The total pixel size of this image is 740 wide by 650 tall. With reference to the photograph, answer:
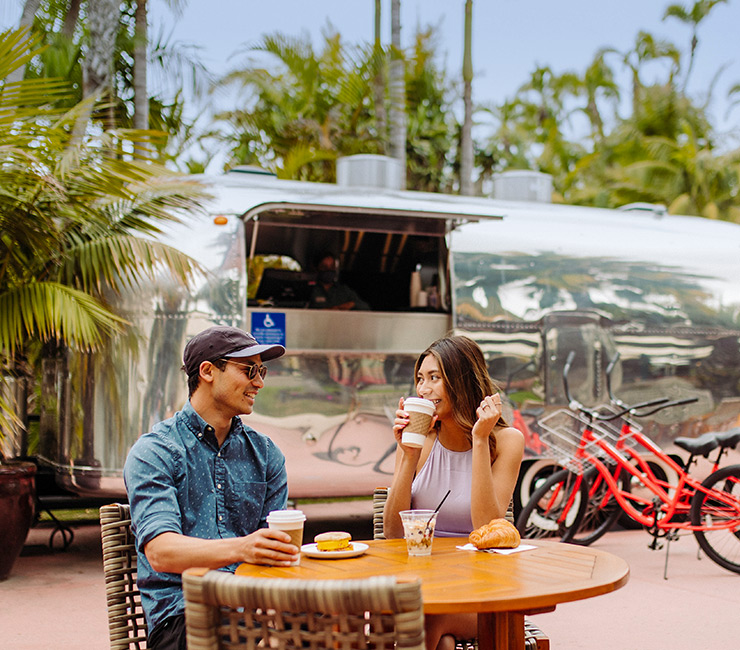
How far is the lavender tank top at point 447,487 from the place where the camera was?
3434mm

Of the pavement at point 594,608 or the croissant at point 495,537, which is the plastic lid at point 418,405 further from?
the pavement at point 594,608

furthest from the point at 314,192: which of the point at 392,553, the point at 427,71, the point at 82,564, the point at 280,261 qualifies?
the point at 427,71

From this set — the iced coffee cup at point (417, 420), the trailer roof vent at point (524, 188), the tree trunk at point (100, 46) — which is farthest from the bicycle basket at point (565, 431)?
the tree trunk at point (100, 46)

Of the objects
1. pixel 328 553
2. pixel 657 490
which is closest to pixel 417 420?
pixel 328 553

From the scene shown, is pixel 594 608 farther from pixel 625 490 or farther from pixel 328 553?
pixel 328 553

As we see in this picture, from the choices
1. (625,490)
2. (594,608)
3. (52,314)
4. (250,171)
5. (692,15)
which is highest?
(692,15)

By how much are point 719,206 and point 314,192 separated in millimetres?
18920

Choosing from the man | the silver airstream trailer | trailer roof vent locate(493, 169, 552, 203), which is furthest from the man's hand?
trailer roof vent locate(493, 169, 552, 203)

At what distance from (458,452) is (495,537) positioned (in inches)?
25.4

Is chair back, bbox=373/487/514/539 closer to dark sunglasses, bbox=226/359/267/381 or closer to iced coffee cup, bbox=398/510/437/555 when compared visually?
iced coffee cup, bbox=398/510/437/555

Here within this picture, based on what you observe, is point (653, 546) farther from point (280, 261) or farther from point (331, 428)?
point (280, 261)

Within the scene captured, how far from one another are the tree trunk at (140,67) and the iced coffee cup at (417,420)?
8605 millimetres

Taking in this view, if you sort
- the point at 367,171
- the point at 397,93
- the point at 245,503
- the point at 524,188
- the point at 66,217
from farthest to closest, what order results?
the point at 397,93 → the point at 524,188 → the point at 367,171 → the point at 66,217 → the point at 245,503

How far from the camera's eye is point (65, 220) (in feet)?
22.5
